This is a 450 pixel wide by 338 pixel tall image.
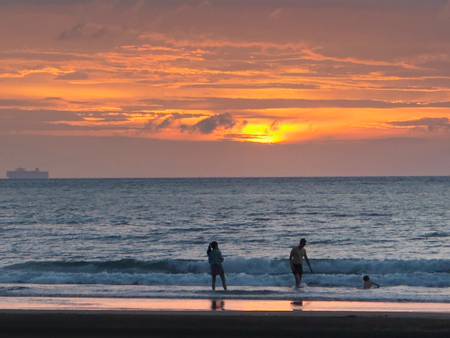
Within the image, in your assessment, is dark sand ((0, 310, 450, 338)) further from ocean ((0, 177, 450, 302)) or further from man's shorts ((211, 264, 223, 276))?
man's shorts ((211, 264, 223, 276))

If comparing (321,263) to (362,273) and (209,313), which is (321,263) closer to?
(362,273)

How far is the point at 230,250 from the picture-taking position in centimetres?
4697

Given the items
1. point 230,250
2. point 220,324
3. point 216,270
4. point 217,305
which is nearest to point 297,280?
point 216,270

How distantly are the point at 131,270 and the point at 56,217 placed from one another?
37371 millimetres

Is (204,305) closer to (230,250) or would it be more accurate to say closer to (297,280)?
(297,280)

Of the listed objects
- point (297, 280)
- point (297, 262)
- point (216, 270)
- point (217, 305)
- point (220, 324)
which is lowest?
point (220, 324)

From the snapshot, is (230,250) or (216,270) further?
(230,250)

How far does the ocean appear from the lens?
29656 millimetres

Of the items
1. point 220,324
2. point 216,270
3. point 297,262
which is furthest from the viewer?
point 297,262

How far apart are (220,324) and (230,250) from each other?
1113 inches

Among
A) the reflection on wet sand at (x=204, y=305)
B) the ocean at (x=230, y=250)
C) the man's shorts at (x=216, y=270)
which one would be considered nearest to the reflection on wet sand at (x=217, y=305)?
the reflection on wet sand at (x=204, y=305)

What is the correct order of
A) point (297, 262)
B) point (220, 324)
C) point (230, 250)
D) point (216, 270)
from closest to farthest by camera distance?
point (220, 324) < point (216, 270) < point (297, 262) < point (230, 250)

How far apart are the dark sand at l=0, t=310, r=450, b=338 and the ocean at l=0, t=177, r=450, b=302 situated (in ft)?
20.4

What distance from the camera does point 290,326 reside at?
60.0 feet
